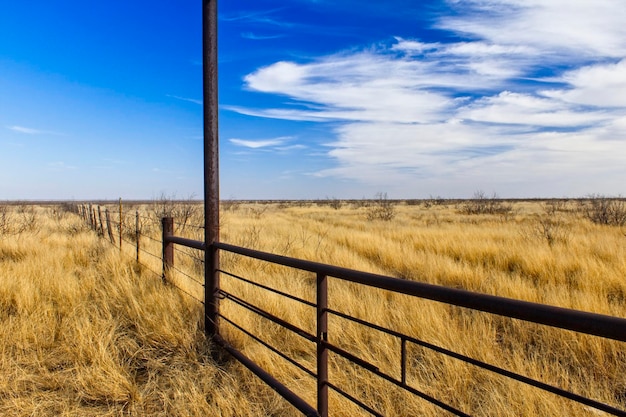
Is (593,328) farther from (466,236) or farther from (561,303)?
(466,236)

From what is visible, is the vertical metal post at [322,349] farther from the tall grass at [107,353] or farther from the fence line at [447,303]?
the tall grass at [107,353]

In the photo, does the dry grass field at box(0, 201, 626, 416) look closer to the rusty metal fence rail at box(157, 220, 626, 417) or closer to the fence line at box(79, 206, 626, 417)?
the rusty metal fence rail at box(157, 220, 626, 417)

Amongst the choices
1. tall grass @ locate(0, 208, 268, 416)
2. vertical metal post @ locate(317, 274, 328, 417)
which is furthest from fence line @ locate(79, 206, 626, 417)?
tall grass @ locate(0, 208, 268, 416)

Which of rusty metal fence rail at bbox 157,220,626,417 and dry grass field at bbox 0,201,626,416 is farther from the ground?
rusty metal fence rail at bbox 157,220,626,417

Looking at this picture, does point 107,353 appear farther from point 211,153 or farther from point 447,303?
point 447,303

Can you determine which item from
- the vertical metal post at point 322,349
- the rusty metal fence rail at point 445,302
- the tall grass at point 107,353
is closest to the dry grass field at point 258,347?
the tall grass at point 107,353

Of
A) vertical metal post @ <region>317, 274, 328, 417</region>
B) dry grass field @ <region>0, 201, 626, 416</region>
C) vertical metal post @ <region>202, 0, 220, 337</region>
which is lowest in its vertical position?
dry grass field @ <region>0, 201, 626, 416</region>

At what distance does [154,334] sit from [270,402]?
1877mm

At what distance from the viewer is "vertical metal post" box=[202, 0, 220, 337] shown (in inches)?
174

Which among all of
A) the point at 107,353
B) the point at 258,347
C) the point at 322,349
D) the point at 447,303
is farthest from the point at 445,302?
the point at 107,353

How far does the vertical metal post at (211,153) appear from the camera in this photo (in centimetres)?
442

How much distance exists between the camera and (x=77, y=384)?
374cm

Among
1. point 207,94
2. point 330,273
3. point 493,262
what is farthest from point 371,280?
point 493,262

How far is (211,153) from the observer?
4480 millimetres
